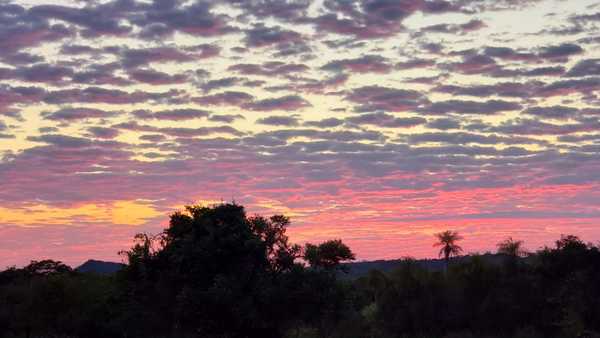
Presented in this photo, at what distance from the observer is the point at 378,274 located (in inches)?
2712

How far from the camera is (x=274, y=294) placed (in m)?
41.7

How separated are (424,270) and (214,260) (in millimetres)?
23842

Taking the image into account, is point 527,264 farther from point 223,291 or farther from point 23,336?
point 23,336

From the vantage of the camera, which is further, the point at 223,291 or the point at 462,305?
the point at 462,305

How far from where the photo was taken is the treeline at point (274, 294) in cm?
4275

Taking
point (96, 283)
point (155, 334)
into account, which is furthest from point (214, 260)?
point (96, 283)

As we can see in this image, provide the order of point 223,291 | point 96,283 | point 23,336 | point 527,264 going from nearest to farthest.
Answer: point 223,291
point 23,336
point 96,283
point 527,264

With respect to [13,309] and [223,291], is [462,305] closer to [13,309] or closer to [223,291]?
[223,291]

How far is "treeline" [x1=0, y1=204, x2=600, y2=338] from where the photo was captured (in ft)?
140

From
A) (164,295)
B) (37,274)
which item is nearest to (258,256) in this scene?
(164,295)

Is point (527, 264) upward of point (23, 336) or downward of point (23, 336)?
upward

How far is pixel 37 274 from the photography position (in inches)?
2704

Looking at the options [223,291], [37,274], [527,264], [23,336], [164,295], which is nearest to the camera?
[223,291]

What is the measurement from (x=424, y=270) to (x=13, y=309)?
1204 inches
